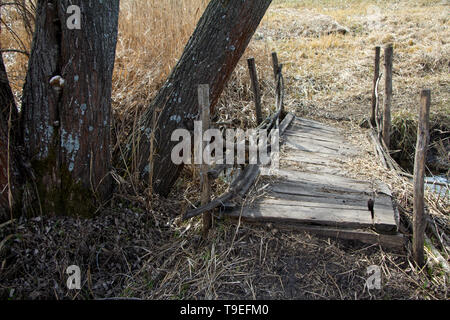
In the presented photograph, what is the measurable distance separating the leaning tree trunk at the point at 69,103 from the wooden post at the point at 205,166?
754 millimetres

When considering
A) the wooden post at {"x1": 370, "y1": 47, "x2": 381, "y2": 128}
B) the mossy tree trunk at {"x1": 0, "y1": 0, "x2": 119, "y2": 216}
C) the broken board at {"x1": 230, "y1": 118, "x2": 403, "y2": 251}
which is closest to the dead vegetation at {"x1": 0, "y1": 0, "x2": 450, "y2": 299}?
the broken board at {"x1": 230, "y1": 118, "x2": 403, "y2": 251}

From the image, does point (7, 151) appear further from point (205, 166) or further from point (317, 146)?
point (317, 146)

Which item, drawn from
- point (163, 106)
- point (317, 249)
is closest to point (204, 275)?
point (317, 249)

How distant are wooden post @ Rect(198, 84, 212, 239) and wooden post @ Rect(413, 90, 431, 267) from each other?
4.92 feet

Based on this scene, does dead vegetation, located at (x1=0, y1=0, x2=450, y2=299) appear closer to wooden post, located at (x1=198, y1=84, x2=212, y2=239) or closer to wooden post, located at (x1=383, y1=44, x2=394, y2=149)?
wooden post, located at (x1=198, y1=84, x2=212, y2=239)

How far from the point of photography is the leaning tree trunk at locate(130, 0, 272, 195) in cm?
333

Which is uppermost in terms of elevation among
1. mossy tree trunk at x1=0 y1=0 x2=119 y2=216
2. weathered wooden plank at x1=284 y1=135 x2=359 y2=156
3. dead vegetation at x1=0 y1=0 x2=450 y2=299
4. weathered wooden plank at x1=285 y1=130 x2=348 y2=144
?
mossy tree trunk at x1=0 y1=0 x2=119 y2=216

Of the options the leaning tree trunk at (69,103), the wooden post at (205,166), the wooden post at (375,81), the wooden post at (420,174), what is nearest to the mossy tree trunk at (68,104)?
the leaning tree trunk at (69,103)

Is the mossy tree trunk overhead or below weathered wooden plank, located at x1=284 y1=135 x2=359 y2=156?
overhead

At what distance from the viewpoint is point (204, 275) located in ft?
9.32

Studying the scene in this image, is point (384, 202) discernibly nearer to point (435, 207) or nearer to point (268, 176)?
point (435, 207)

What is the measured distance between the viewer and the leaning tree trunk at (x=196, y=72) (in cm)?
333
